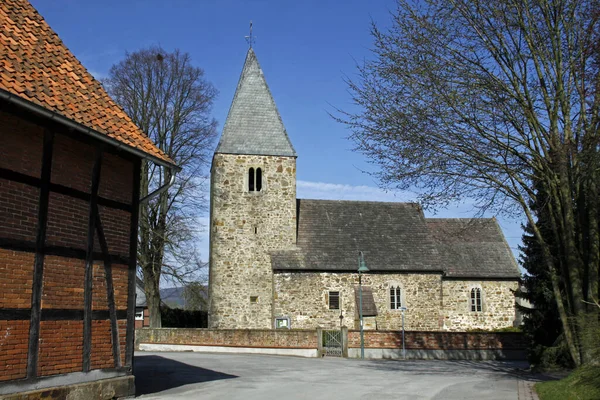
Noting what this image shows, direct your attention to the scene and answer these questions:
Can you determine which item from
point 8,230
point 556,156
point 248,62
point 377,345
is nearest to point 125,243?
point 8,230

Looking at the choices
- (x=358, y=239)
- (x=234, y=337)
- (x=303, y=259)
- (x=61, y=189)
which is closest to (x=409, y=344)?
(x=234, y=337)

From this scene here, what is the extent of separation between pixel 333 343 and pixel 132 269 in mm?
15556

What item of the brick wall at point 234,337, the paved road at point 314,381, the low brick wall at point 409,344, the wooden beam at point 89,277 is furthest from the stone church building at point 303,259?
the wooden beam at point 89,277

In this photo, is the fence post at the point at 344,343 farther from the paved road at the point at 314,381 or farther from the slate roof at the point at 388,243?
the slate roof at the point at 388,243

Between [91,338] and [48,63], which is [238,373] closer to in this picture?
[91,338]

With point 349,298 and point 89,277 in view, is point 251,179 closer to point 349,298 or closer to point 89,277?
point 349,298

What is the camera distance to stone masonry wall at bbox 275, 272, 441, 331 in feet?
105

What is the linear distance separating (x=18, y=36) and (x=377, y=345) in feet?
63.4

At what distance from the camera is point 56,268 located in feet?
34.4

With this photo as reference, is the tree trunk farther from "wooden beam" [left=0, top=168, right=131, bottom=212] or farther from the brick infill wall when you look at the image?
"wooden beam" [left=0, top=168, right=131, bottom=212]

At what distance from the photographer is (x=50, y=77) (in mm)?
10953

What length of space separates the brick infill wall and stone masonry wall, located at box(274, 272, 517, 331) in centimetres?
594

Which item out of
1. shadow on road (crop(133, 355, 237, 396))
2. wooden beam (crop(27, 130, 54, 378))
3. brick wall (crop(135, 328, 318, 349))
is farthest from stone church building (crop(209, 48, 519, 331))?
wooden beam (crop(27, 130, 54, 378))

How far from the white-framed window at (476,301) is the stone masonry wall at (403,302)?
0.74 ft
